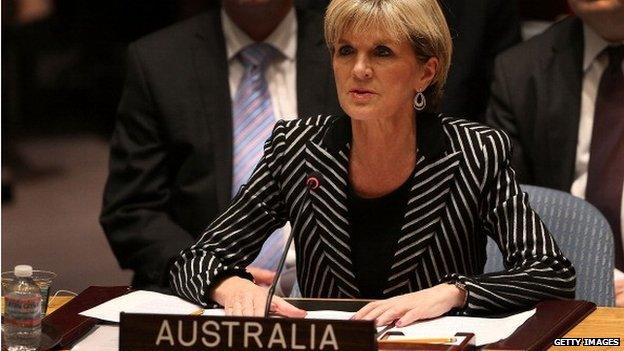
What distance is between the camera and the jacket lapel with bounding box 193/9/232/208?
4.42m

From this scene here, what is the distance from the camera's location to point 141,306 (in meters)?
3.05

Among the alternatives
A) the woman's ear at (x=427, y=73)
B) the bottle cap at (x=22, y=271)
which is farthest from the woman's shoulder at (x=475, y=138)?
the bottle cap at (x=22, y=271)

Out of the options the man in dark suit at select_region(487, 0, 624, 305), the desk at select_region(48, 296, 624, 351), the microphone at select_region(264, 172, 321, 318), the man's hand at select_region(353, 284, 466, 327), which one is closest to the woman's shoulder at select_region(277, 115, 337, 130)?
the microphone at select_region(264, 172, 321, 318)

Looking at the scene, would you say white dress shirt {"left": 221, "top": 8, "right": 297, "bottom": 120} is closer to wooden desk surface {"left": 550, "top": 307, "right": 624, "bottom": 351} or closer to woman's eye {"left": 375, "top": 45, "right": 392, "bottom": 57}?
woman's eye {"left": 375, "top": 45, "right": 392, "bottom": 57}

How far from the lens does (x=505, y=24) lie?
4.80m

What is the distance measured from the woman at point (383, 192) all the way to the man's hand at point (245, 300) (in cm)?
1

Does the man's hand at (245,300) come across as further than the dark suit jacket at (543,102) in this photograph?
No

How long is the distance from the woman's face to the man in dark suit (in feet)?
4.43

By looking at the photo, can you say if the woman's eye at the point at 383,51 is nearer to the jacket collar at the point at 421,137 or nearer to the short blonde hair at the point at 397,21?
the short blonde hair at the point at 397,21

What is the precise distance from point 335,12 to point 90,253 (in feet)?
7.80

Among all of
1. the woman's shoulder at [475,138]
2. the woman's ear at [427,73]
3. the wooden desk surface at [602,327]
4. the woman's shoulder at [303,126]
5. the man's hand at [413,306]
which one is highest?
the woman's ear at [427,73]

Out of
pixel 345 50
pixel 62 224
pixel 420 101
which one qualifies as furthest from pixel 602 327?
pixel 62 224

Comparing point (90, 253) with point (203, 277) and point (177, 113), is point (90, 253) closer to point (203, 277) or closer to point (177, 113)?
point (177, 113)

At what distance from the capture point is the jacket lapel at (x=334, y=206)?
3.33 meters
